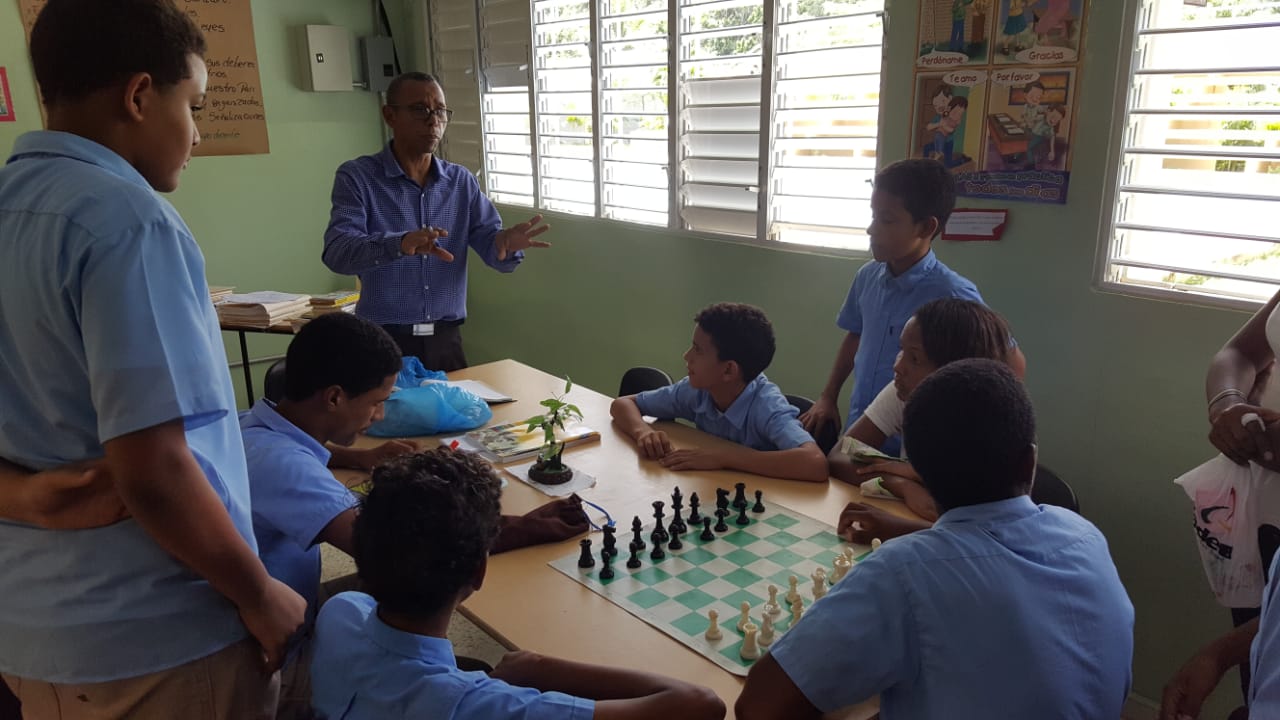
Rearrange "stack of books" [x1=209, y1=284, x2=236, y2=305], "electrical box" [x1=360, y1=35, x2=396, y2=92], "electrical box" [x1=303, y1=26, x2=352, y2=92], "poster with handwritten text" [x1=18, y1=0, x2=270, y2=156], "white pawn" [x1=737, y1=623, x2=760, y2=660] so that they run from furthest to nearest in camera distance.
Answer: "electrical box" [x1=360, y1=35, x2=396, y2=92] < "electrical box" [x1=303, y1=26, x2=352, y2=92] < "poster with handwritten text" [x1=18, y1=0, x2=270, y2=156] < "stack of books" [x1=209, y1=284, x2=236, y2=305] < "white pawn" [x1=737, y1=623, x2=760, y2=660]

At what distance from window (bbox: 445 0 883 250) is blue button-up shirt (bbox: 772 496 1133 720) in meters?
2.08

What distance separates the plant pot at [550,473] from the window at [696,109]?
1560 millimetres

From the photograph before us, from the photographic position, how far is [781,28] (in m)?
3.21

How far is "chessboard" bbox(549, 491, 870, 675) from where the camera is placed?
59.1 inches

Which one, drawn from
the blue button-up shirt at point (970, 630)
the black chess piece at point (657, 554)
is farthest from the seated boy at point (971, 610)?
the black chess piece at point (657, 554)

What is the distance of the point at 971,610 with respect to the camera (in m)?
1.10

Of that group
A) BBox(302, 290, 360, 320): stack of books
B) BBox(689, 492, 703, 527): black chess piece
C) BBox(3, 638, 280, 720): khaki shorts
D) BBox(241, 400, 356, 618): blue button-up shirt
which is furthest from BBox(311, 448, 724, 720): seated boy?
BBox(302, 290, 360, 320): stack of books

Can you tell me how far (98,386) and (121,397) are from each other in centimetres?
4

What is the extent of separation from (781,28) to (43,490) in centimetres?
291

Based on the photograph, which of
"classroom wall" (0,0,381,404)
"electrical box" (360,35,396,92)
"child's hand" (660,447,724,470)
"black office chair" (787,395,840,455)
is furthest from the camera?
"electrical box" (360,35,396,92)

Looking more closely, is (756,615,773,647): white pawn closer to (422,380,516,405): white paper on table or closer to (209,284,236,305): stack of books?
(422,380,516,405): white paper on table

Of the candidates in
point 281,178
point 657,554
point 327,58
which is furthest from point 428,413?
point 327,58

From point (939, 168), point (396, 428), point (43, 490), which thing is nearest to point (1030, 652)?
point (43, 490)

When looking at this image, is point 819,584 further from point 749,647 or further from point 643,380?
point 643,380
